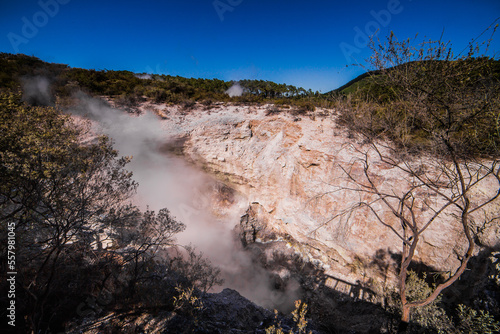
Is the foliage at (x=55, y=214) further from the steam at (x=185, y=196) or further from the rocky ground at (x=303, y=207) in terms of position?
the steam at (x=185, y=196)

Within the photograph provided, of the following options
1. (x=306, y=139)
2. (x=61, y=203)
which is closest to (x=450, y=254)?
(x=306, y=139)

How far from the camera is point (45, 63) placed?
1219 cm

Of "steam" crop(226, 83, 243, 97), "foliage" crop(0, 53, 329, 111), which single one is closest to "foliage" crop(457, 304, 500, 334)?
"foliage" crop(0, 53, 329, 111)

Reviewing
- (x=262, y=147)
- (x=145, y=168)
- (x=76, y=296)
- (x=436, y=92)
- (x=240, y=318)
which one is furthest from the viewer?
(x=145, y=168)

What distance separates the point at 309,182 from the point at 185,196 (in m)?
7.39

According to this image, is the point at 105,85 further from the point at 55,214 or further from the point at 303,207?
the point at 303,207

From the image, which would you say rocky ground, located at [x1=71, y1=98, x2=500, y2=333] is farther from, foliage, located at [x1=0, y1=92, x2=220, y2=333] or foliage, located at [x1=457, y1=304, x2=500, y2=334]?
foliage, located at [x1=0, y1=92, x2=220, y2=333]

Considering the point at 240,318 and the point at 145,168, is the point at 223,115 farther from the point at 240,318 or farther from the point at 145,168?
the point at 240,318

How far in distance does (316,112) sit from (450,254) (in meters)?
8.19

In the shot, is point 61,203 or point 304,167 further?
point 304,167

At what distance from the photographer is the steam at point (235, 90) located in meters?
14.6

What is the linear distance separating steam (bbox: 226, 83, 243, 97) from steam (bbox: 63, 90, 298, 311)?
6516 mm

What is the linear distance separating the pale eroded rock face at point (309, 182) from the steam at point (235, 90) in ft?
11.9

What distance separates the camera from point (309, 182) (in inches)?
350
